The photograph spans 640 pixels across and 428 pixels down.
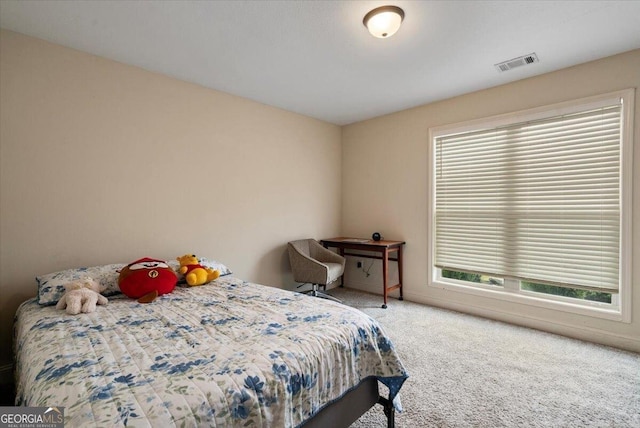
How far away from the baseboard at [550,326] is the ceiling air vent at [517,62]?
2405mm

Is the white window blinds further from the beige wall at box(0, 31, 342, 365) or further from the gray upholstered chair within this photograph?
the beige wall at box(0, 31, 342, 365)

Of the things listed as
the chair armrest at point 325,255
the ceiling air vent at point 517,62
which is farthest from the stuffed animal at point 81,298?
the ceiling air vent at point 517,62

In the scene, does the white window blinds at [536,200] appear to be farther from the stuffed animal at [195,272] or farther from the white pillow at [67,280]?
the white pillow at [67,280]

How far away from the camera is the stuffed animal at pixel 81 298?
172 cm

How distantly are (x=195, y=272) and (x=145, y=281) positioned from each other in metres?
0.41

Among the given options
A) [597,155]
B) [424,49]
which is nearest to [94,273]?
[424,49]

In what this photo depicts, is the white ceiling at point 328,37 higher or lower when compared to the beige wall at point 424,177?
higher

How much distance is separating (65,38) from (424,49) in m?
2.74

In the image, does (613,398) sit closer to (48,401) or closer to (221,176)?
(48,401)

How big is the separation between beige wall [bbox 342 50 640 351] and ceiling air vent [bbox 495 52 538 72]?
40cm

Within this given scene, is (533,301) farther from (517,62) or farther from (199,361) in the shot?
(199,361)

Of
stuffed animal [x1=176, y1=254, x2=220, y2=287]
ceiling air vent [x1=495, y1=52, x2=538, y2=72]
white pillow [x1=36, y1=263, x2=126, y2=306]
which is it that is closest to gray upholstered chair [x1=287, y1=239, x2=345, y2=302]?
stuffed animal [x1=176, y1=254, x2=220, y2=287]

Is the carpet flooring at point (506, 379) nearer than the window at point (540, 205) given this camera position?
Yes

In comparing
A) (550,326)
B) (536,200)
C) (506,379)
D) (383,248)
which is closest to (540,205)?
(536,200)
